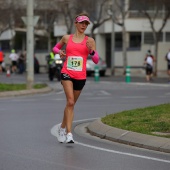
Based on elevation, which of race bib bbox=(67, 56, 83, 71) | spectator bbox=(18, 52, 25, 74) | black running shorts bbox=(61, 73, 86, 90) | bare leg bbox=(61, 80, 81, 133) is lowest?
spectator bbox=(18, 52, 25, 74)

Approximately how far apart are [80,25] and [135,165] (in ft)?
10.1

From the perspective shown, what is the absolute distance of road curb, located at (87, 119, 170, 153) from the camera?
1102 cm

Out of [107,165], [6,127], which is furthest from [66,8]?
[107,165]

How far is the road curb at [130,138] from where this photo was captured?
11023mm

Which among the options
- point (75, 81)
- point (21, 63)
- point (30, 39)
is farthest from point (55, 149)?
point (21, 63)

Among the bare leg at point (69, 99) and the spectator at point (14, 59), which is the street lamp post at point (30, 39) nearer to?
the bare leg at point (69, 99)

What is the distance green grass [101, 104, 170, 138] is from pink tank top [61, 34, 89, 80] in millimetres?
1631

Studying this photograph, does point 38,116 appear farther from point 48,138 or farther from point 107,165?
point 107,165

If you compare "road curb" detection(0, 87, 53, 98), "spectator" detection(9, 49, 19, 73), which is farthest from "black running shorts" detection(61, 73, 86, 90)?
"spectator" detection(9, 49, 19, 73)

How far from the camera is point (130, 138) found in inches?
464

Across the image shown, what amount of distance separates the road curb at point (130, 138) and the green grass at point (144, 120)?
210 mm

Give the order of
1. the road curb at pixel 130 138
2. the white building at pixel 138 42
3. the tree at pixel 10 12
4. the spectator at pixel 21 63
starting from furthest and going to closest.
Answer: the tree at pixel 10 12 < the spectator at pixel 21 63 < the white building at pixel 138 42 < the road curb at pixel 130 138

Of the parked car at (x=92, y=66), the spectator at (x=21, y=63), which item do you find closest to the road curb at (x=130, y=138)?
the parked car at (x=92, y=66)

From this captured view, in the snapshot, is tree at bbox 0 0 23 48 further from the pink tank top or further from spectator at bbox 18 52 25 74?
the pink tank top
